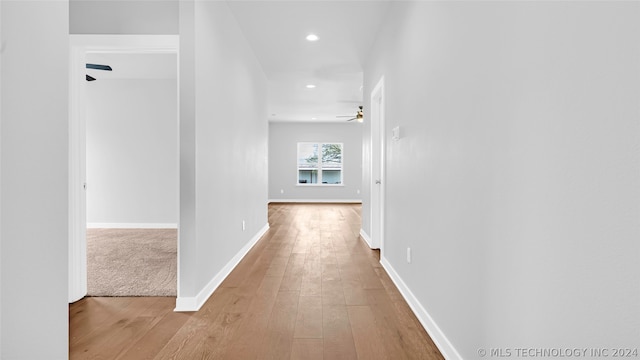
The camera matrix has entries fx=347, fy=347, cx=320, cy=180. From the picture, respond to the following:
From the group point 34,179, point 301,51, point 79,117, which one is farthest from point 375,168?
point 34,179

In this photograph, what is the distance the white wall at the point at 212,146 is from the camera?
2510mm

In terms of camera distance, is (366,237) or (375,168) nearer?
(375,168)

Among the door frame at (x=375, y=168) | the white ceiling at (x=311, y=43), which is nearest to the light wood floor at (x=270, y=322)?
the door frame at (x=375, y=168)

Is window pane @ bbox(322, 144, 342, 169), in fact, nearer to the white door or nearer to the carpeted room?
the carpeted room

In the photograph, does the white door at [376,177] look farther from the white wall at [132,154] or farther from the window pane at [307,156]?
the window pane at [307,156]

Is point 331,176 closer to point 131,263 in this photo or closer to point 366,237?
point 366,237

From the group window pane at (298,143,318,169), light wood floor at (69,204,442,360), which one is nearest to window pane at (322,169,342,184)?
window pane at (298,143,318,169)

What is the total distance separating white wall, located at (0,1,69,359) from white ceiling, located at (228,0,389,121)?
2.65m

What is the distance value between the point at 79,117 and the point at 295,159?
9098 mm

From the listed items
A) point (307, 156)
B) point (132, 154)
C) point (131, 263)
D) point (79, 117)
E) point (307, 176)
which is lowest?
point (131, 263)

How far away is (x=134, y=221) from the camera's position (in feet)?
20.7

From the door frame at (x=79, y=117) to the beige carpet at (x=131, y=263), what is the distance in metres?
0.30

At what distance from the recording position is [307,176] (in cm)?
1188

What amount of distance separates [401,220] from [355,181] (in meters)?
8.85
